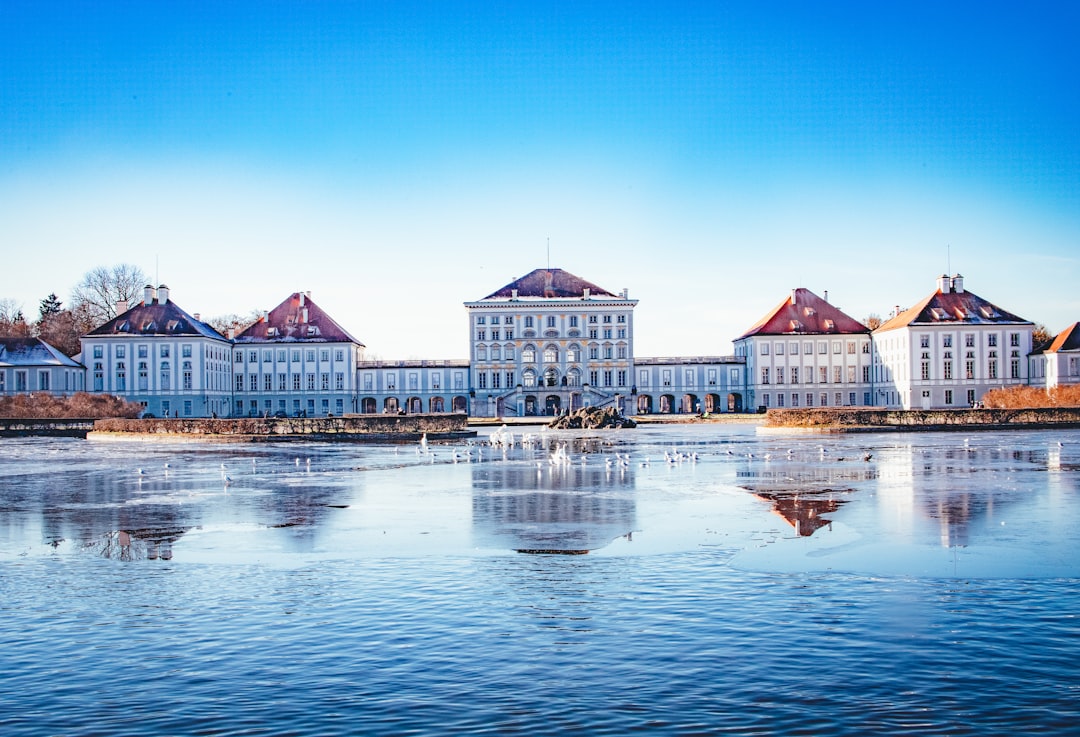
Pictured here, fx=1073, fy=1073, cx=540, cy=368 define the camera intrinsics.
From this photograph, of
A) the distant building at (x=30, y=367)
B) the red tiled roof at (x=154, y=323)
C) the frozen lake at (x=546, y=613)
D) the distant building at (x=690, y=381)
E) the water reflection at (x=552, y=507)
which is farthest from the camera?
the distant building at (x=690, y=381)

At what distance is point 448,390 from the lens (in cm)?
11306

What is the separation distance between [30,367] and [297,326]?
2659 centimetres

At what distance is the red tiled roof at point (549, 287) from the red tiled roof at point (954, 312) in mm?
30835

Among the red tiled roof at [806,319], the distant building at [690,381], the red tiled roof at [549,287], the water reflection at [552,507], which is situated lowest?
the water reflection at [552,507]

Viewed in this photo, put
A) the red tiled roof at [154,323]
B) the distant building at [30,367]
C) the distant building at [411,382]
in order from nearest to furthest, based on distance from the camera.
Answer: the distant building at [30,367] → the red tiled roof at [154,323] → the distant building at [411,382]

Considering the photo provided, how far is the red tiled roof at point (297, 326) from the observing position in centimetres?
11064

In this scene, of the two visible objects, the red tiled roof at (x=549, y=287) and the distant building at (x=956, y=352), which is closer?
the distant building at (x=956, y=352)

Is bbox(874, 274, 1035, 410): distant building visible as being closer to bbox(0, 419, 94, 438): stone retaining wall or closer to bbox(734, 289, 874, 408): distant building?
bbox(734, 289, 874, 408): distant building

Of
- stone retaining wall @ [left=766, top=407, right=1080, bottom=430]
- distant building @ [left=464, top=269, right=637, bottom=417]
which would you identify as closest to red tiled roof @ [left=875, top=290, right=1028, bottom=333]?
distant building @ [left=464, top=269, right=637, bottom=417]

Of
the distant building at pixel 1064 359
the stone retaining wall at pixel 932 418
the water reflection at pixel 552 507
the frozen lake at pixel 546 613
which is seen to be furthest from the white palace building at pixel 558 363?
the frozen lake at pixel 546 613

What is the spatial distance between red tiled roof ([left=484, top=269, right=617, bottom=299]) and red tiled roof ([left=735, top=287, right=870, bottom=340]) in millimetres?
16952

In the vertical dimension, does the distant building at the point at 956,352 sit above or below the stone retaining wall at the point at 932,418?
above

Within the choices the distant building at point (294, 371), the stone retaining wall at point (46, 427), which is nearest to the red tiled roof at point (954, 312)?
the distant building at point (294, 371)

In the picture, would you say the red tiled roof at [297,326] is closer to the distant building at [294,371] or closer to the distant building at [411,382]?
the distant building at [294,371]
